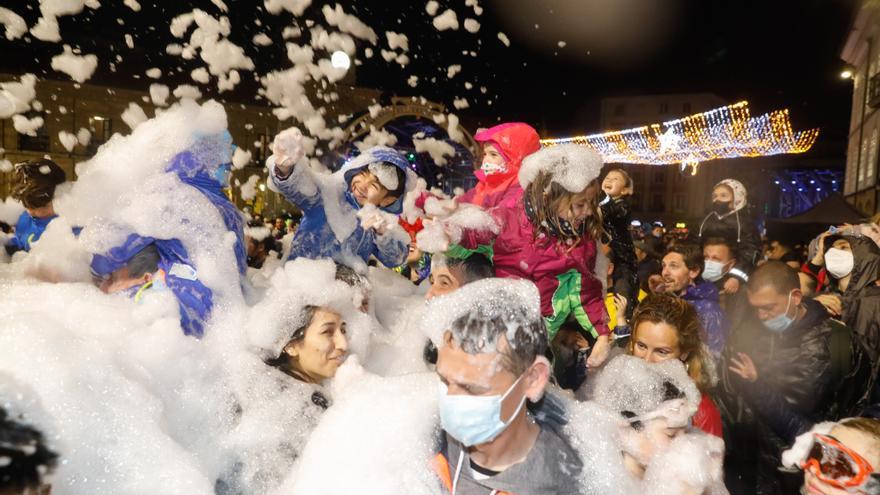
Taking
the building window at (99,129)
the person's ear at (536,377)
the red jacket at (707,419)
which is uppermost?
the person's ear at (536,377)

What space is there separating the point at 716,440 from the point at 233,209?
2.49 m

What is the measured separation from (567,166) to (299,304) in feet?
4.87

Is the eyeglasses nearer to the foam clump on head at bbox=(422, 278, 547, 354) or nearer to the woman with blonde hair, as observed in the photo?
the woman with blonde hair

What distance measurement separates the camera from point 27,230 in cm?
457

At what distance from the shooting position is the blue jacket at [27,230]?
4426 millimetres

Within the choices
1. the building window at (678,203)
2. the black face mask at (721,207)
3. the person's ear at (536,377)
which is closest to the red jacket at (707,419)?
the person's ear at (536,377)

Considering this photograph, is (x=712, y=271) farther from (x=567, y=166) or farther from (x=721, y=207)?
(x=567, y=166)

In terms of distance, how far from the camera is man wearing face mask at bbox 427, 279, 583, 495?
6.40 feet

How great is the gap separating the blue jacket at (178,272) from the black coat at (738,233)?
158 inches

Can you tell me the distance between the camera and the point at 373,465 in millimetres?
2154

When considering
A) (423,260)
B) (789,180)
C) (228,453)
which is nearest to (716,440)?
(228,453)

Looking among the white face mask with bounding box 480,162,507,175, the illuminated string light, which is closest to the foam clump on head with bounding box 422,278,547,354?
the white face mask with bounding box 480,162,507,175

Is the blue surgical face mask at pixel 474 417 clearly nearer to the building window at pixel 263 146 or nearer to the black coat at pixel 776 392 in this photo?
the black coat at pixel 776 392

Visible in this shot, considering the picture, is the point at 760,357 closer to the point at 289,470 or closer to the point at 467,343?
the point at 467,343
